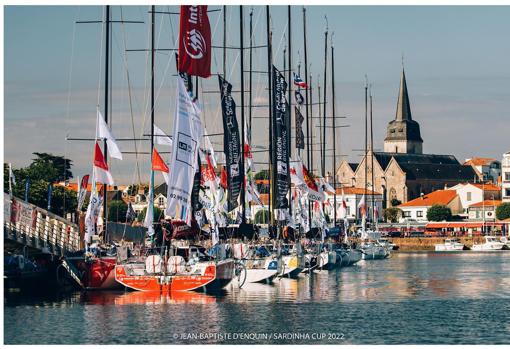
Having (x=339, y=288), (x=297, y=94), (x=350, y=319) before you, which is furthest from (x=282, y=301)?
(x=297, y=94)

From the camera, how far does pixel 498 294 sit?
64.0 m

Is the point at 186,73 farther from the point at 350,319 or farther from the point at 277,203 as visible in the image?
the point at 277,203

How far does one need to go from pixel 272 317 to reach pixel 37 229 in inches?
813

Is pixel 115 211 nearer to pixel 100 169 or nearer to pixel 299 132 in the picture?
pixel 299 132

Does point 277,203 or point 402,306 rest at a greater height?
point 277,203

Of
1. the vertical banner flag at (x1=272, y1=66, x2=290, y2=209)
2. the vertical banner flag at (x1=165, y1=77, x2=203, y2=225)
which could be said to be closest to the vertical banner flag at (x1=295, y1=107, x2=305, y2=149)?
the vertical banner flag at (x1=272, y1=66, x2=290, y2=209)

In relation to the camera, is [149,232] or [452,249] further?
[452,249]

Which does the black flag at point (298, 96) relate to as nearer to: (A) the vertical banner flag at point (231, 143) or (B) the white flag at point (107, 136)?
(A) the vertical banner flag at point (231, 143)

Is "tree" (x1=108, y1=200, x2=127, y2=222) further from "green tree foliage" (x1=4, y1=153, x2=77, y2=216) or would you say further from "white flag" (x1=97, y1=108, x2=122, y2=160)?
"white flag" (x1=97, y1=108, x2=122, y2=160)

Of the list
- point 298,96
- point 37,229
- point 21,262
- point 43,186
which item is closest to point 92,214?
point 21,262

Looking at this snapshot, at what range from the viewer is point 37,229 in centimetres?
6506

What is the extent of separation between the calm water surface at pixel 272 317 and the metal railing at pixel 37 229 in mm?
5837

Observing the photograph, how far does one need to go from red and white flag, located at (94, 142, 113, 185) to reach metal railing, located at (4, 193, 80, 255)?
6081 millimetres

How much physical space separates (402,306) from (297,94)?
30.9 metres
